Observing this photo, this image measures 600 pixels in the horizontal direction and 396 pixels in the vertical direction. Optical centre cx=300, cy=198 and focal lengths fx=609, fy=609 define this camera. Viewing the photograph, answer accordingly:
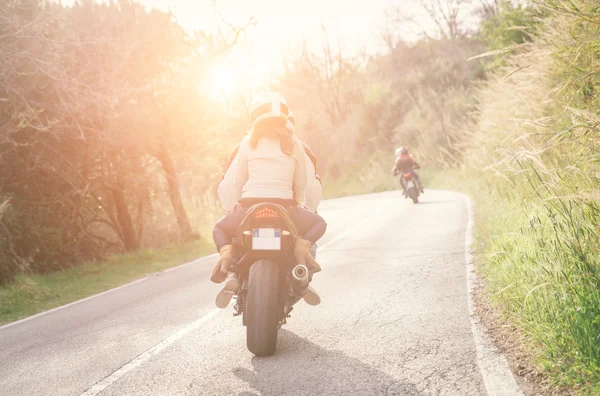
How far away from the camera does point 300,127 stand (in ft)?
197

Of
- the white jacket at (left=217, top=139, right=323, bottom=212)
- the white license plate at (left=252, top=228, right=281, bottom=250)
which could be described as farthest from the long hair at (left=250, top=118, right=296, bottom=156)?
the white license plate at (left=252, top=228, right=281, bottom=250)

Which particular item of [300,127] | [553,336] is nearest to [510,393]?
[553,336]

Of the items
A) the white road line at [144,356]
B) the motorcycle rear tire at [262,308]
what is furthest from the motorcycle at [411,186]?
the motorcycle rear tire at [262,308]

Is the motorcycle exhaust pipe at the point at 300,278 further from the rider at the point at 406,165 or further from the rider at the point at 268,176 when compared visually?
the rider at the point at 406,165

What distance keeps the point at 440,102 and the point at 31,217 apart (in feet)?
113

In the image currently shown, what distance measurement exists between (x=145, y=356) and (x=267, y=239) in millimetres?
1693

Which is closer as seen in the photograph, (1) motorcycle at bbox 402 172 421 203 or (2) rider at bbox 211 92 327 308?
(2) rider at bbox 211 92 327 308

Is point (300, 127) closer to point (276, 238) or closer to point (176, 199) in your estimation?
point (176, 199)

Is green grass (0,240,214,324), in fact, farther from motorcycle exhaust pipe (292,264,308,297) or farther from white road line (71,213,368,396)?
motorcycle exhaust pipe (292,264,308,297)

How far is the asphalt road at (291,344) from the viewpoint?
4484 mm

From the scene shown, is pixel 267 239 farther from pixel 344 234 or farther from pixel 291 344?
pixel 344 234

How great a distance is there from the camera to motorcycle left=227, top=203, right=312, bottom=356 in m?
5.05

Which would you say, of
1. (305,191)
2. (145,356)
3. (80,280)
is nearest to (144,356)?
(145,356)

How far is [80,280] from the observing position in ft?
44.1
